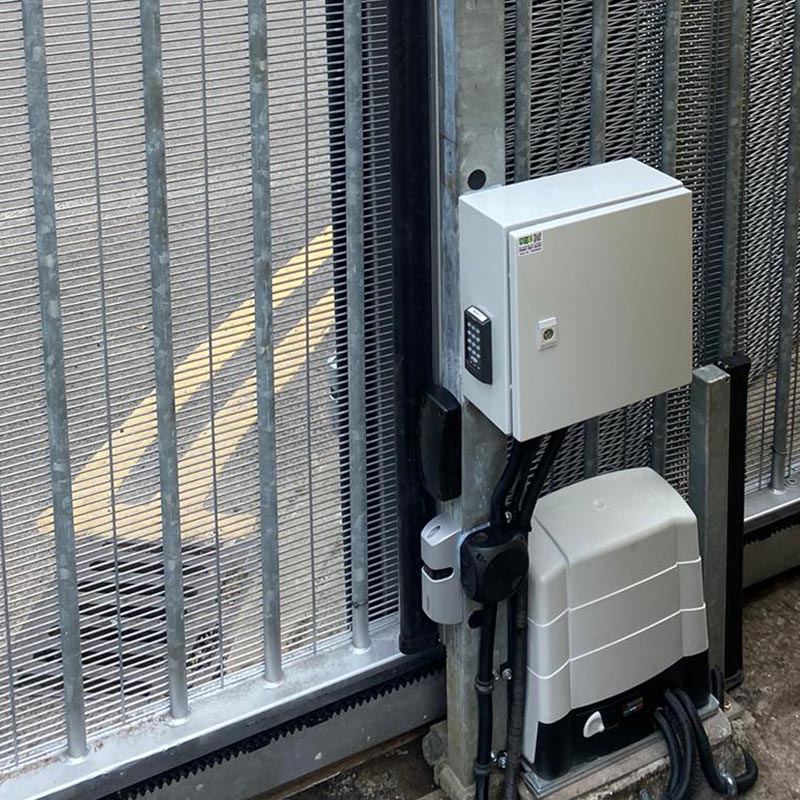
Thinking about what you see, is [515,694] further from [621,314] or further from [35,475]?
[35,475]

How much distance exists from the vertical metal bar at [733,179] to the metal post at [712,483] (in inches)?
8.1

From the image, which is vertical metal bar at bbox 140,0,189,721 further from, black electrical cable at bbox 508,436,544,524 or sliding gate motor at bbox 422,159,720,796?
black electrical cable at bbox 508,436,544,524

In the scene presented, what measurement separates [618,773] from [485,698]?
36 centimetres

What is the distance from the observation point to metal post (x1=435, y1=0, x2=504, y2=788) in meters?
2.34

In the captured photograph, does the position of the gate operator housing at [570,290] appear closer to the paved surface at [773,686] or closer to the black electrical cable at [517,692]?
the black electrical cable at [517,692]

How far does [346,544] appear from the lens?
2.84m

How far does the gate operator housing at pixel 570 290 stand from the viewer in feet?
7.65

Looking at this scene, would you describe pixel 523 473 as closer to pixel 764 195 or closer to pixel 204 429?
pixel 204 429

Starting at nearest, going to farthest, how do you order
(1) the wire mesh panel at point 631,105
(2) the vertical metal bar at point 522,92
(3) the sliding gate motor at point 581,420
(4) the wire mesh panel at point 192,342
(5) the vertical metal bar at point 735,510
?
(4) the wire mesh panel at point 192,342
(3) the sliding gate motor at point 581,420
(2) the vertical metal bar at point 522,92
(1) the wire mesh panel at point 631,105
(5) the vertical metal bar at point 735,510

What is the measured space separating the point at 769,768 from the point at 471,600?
0.86 m

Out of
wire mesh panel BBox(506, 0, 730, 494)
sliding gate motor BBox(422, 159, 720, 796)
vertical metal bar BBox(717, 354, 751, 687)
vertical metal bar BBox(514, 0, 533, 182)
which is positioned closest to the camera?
sliding gate motor BBox(422, 159, 720, 796)

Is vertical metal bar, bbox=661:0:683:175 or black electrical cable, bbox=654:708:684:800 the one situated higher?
vertical metal bar, bbox=661:0:683:175

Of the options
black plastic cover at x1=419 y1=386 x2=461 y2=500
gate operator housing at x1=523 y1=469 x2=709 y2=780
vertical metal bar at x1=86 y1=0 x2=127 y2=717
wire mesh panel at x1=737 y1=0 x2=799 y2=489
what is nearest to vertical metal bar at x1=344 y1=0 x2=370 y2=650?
black plastic cover at x1=419 y1=386 x2=461 y2=500

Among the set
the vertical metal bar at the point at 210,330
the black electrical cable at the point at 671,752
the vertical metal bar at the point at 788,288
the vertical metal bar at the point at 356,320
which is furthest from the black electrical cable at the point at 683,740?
the vertical metal bar at the point at 210,330
